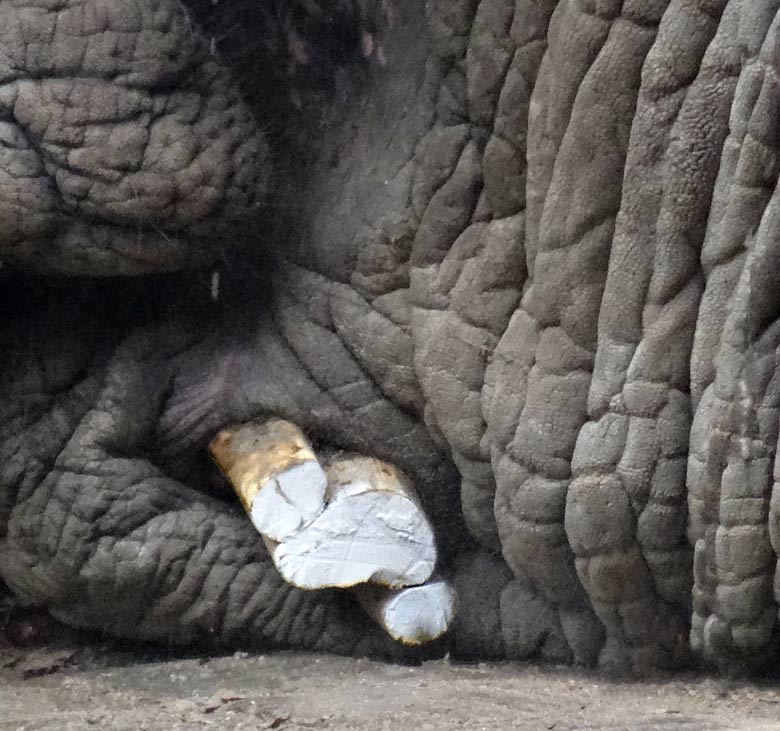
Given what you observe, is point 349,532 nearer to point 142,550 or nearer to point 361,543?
point 361,543

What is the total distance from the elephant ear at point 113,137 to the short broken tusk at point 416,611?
738mm

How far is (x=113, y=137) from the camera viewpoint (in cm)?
221

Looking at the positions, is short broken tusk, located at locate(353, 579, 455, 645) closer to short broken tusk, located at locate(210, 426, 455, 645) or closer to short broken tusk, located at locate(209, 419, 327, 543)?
short broken tusk, located at locate(210, 426, 455, 645)

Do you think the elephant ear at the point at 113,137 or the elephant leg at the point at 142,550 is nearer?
the elephant ear at the point at 113,137

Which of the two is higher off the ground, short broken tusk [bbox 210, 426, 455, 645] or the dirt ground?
short broken tusk [bbox 210, 426, 455, 645]

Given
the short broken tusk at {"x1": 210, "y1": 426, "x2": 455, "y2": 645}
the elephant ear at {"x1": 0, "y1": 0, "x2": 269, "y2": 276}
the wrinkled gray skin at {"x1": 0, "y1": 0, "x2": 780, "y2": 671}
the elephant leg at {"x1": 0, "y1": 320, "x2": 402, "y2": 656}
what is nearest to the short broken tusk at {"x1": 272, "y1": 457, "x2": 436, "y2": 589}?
the short broken tusk at {"x1": 210, "y1": 426, "x2": 455, "y2": 645}

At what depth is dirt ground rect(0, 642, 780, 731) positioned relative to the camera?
188 cm

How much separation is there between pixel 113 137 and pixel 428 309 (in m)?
0.62

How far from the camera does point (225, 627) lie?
2527 mm

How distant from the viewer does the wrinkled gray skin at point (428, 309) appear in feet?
6.17

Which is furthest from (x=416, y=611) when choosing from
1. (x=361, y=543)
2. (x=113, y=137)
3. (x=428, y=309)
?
(x=113, y=137)

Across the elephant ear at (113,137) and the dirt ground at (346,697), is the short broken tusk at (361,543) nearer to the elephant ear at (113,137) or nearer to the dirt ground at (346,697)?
the dirt ground at (346,697)

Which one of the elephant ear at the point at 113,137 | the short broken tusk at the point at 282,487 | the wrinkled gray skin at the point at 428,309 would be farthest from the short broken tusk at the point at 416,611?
the elephant ear at the point at 113,137

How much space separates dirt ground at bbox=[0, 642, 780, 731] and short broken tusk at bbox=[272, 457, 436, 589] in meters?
0.18
